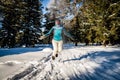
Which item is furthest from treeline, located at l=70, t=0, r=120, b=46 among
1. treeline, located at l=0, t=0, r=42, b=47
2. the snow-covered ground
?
the snow-covered ground

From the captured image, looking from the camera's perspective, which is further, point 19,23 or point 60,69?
point 19,23

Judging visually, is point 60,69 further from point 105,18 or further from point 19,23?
point 19,23

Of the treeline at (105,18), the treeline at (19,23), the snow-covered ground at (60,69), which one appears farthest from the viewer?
the treeline at (19,23)

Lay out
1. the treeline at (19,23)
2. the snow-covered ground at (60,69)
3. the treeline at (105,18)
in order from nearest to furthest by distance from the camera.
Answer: the snow-covered ground at (60,69), the treeline at (105,18), the treeline at (19,23)

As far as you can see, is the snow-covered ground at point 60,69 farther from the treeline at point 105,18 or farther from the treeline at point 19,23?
the treeline at point 19,23

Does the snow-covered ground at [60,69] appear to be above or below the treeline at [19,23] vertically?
below

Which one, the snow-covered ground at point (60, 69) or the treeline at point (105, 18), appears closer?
the snow-covered ground at point (60, 69)

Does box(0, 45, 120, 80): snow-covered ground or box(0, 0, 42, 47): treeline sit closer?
box(0, 45, 120, 80): snow-covered ground

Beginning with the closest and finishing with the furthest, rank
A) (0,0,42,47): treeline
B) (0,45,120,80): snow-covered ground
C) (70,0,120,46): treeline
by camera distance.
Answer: (0,45,120,80): snow-covered ground
(70,0,120,46): treeline
(0,0,42,47): treeline

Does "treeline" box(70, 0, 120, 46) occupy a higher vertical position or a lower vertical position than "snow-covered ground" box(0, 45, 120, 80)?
higher

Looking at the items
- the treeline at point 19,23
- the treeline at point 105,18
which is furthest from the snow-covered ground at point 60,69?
the treeline at point 19,23

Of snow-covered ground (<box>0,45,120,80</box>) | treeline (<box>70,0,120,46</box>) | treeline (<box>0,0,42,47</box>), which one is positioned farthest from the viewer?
treeline (<box>0,0,42,47</box>)

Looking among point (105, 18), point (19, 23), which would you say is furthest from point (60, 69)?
point (19, 23)

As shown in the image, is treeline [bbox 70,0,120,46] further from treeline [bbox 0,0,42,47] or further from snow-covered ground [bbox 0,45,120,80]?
snow-covered ground [bbox 0,45,120,80]
